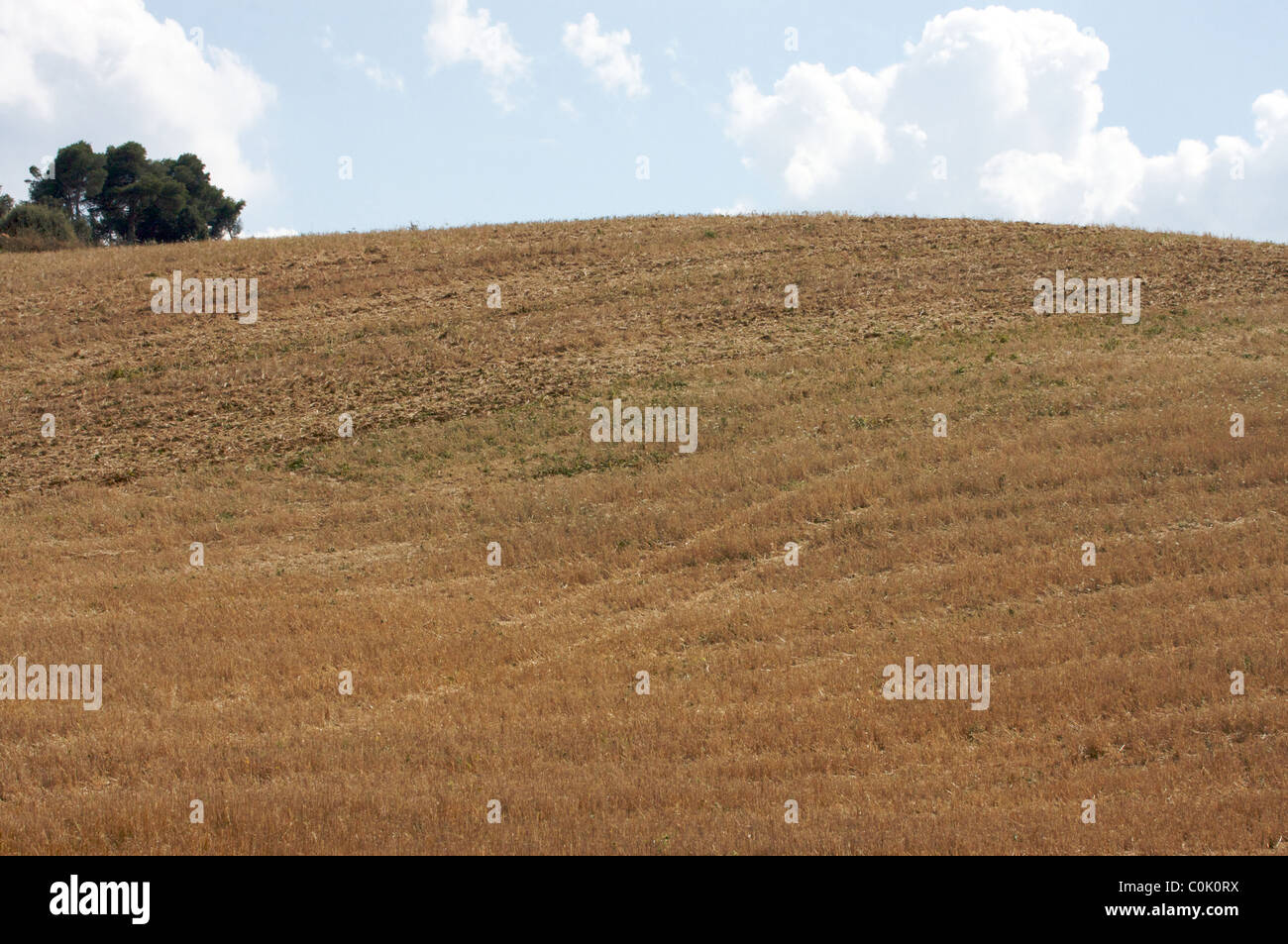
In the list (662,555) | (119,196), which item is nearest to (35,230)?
(119,196)

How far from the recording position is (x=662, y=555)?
19.9m

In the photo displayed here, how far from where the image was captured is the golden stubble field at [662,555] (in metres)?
9.71

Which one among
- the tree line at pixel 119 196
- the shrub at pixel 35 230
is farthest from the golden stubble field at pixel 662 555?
the tree line at pixel 119 196

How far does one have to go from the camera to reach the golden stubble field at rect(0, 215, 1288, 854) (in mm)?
9711

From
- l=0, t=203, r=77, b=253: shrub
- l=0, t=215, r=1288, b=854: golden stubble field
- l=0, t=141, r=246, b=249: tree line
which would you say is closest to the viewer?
l=0, t=215, r=1288, b=854: golden stubble field

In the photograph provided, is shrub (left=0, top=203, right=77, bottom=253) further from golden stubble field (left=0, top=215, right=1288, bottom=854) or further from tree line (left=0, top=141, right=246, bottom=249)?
golden stubble field (left=0, top=215, right=1288, bottom=854)

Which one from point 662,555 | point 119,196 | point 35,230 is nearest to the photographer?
point 662,555

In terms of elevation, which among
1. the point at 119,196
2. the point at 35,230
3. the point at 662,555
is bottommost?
the point at 662,555

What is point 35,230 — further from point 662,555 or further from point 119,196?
point 662,555

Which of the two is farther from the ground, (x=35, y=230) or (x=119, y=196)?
(x=119, y=196)

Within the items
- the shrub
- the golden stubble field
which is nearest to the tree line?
the shrub
